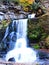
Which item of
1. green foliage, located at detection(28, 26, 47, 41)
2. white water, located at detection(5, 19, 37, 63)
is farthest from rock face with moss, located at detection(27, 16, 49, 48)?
white water, located at detection(5, 19, 37, 63)

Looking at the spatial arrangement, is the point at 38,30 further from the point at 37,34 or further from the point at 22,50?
the point at 22,50

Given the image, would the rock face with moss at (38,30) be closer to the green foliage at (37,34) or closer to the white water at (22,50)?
the green foliage at (37,34)

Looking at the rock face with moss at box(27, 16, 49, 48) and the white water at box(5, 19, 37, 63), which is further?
the rock face with moss at box(27, 16, 49, 48)

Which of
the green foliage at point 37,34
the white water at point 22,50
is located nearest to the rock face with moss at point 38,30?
the green foliage at point 37,34

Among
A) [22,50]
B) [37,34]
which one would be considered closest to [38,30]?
[37,34]

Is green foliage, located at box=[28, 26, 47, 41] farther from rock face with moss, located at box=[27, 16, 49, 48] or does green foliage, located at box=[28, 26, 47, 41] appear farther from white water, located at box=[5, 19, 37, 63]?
white water, located at box=[5, 19, 37, 63]

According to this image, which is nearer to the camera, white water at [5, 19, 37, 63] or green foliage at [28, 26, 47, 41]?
white water at [5, 19, 37, 63]

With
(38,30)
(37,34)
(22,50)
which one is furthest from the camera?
(38,30)

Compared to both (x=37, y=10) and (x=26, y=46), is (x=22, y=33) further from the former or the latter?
(x=37, y=10)
